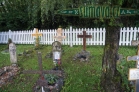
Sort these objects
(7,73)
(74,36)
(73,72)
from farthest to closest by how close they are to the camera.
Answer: (74,36) → (7,73) → (73,72)

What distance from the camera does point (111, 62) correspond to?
4430mm

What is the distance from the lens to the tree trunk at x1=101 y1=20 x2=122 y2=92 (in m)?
4.23

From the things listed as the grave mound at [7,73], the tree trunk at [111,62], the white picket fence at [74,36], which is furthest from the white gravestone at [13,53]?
the tree trunk at [111,62]

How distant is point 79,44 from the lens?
8820 mm

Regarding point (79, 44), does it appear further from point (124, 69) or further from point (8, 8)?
point (8, 8)

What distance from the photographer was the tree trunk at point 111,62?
13.9 ft

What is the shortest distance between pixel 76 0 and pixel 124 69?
9.21 ft

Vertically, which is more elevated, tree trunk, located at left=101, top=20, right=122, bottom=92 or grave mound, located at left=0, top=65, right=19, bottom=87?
tree trunk, located at left=101, top=20, right=122, bottom=92

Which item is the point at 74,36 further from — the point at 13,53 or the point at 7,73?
the point at 7,73

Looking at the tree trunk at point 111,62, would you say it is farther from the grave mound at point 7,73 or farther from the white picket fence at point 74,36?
the white picket fence at point 74,36

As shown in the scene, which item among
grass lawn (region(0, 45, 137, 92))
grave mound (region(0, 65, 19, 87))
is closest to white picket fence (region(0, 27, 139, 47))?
grass lawn (region(0, 45, 137, 92))

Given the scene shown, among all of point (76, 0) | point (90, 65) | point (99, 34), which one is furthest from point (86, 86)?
point (99, 34)

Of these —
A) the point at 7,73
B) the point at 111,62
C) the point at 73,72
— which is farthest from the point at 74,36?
the point at 111,62

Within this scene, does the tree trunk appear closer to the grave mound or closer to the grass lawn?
the grass lawn
